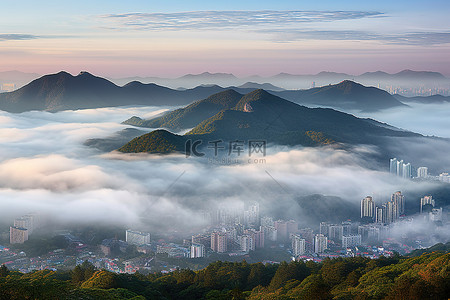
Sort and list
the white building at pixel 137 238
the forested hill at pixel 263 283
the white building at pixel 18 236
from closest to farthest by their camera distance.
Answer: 1. the forested hill at pixel 263 283
2. the white building at pixel 18 236
3. the white building at pixel 137 238

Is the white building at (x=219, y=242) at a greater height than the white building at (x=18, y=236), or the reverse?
the white building at (x=18, y=236)

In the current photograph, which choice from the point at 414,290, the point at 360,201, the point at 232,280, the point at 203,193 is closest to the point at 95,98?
the point at 203,193

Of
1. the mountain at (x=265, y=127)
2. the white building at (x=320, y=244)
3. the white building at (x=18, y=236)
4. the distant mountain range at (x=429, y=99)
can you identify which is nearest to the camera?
the white building at (x=18, y=236)

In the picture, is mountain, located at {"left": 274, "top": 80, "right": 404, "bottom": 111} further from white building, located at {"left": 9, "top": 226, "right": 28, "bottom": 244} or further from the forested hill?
white building, located at {"left": 9, "top": 226, "right": 28, "bottom": 244}

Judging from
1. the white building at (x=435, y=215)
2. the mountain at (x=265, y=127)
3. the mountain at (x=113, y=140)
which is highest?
the mountain at (x=265, y=127)

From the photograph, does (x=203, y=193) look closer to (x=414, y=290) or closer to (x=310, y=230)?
(x=310, y=230)

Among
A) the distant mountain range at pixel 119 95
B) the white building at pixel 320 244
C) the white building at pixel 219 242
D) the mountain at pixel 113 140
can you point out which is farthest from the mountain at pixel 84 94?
the white building at pixel 320 244

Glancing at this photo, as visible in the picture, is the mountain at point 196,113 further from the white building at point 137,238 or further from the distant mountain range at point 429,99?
the distant mountain range at point 429,99

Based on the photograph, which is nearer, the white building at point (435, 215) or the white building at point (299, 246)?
the white building at point (299, 246)
